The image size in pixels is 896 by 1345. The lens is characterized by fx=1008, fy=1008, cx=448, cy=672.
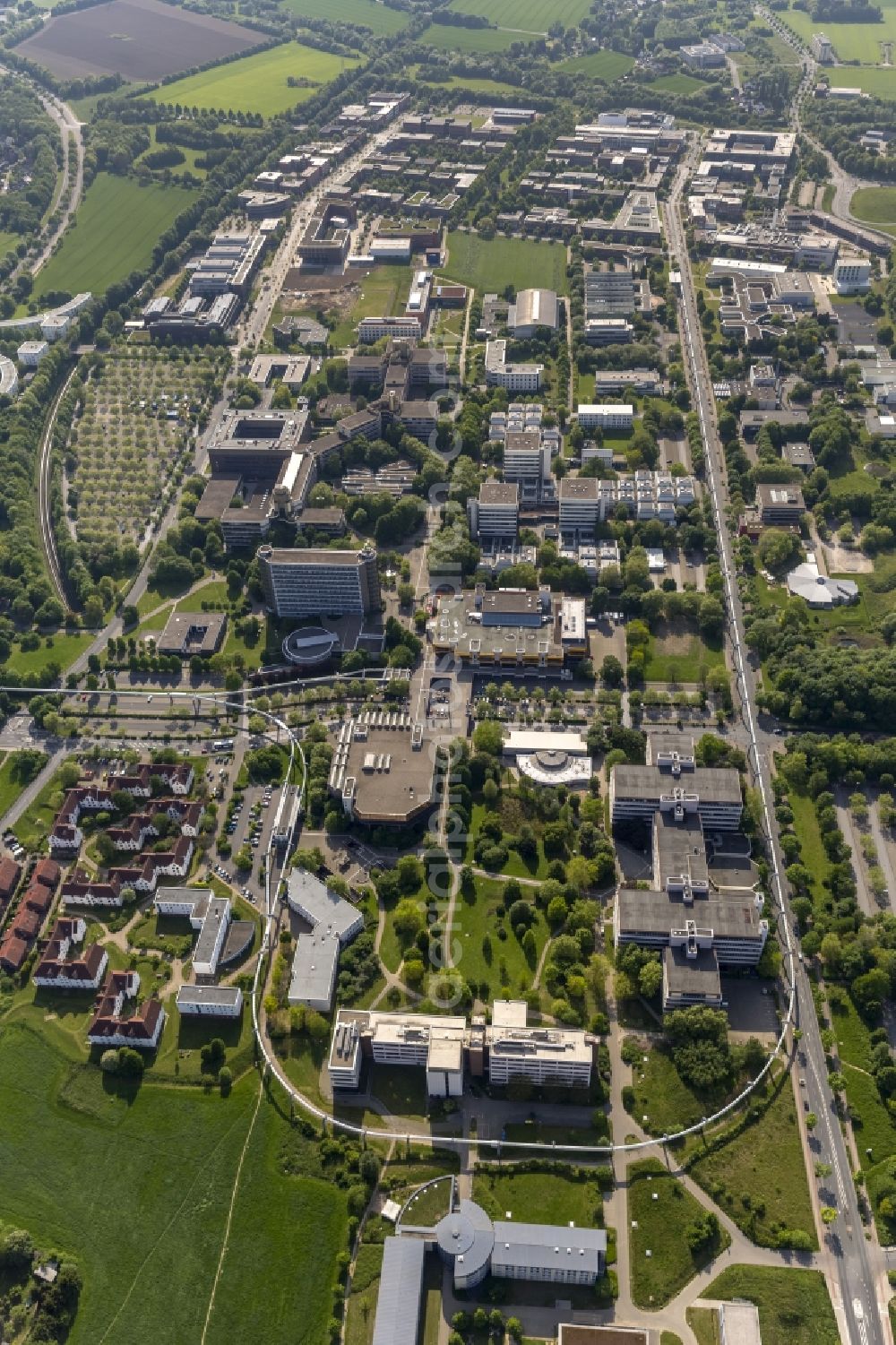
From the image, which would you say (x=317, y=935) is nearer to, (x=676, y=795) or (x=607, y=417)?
(x=676, y=795)

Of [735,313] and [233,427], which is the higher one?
[735,313]

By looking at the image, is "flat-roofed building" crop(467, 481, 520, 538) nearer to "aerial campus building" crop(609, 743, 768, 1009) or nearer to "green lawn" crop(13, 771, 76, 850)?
"aerial campus building" crop(609, 743, 768, 1009)

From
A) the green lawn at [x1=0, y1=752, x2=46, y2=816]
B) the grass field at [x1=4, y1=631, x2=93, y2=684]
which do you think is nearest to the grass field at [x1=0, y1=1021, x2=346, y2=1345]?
the green lawn at [x1=0, y1=752, x2=46, y2=816]

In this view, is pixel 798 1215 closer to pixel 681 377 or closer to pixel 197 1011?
pixel 197 1011

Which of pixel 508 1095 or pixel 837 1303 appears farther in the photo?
pixel 508 1095

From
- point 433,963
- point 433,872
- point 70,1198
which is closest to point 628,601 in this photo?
point 433,872

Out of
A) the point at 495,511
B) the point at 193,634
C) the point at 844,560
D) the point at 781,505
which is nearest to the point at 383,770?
the point at 193,634
